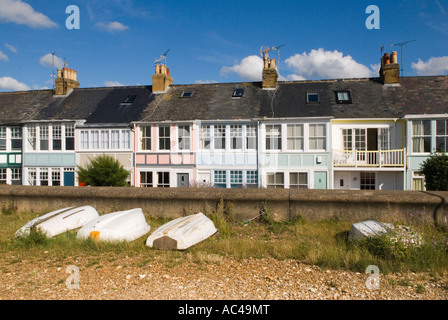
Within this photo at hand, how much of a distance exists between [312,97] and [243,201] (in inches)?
556

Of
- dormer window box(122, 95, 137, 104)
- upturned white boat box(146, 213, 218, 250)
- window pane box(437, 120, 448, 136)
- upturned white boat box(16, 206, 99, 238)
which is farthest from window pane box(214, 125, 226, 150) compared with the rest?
upturned white boat box(146, 213, 218, 250)

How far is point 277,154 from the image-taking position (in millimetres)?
19609

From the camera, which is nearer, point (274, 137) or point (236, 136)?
point (274, 137)

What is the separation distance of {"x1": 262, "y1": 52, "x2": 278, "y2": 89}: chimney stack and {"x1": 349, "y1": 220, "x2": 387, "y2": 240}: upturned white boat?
16.5 meters

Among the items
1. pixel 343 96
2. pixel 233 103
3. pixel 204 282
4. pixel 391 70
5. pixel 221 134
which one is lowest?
pixel 204 282

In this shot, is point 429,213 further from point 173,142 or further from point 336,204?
point 173,142

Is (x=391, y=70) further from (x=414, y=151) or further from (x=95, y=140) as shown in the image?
(x=95, y=140)

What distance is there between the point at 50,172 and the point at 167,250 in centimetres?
1841

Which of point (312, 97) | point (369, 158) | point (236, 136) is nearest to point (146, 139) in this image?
point (236, 136)

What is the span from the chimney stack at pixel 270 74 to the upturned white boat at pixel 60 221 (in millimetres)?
15982

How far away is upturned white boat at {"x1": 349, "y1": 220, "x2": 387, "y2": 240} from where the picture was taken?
640 centimetres

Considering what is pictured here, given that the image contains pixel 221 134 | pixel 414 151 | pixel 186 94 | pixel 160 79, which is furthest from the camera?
pixel 160 79

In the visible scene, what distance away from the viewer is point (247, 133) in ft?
65.7

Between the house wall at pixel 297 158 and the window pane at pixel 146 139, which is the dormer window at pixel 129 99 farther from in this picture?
the house wall at pixel 297 158
